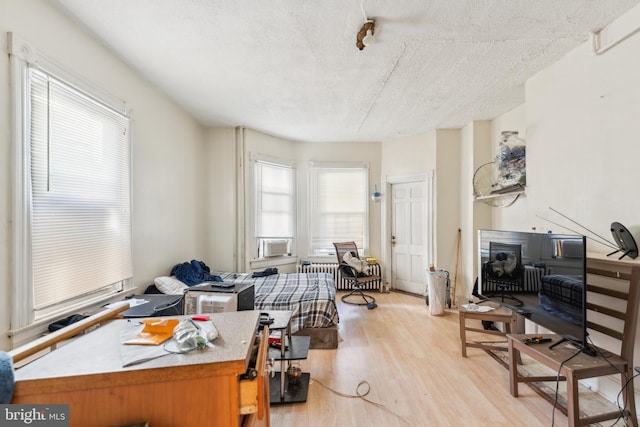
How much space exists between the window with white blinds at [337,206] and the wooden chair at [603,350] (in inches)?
133

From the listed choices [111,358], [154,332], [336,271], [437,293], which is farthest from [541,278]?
[336,271]

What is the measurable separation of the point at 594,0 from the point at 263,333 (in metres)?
2.82

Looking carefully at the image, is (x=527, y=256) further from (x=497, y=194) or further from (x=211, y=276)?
(x=211, y=276)

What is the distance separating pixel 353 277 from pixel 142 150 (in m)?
3.25

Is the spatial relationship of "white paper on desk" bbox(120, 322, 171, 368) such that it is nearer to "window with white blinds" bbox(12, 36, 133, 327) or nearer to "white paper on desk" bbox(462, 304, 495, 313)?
"window with white blinds" bbox(12, 36, 133, 327)

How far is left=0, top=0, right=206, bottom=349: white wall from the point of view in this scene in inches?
62.4

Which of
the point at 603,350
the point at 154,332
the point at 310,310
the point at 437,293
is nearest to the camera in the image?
the point at 154,332

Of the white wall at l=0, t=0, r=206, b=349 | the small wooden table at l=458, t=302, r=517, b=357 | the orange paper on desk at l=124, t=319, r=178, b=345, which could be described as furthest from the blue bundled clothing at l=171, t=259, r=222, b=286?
the small wooden table at l=458, t=302, r=517, b=357

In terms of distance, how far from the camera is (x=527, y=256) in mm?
2242

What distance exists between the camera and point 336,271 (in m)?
5.17

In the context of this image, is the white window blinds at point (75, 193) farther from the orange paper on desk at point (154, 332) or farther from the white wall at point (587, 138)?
the white wall at point (587, 138)

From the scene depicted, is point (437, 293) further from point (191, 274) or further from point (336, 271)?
point (191, 274)

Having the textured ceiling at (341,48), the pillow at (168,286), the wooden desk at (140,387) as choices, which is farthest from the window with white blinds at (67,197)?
the wooden desk at (140,387)

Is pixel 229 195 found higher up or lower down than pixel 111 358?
higher up
